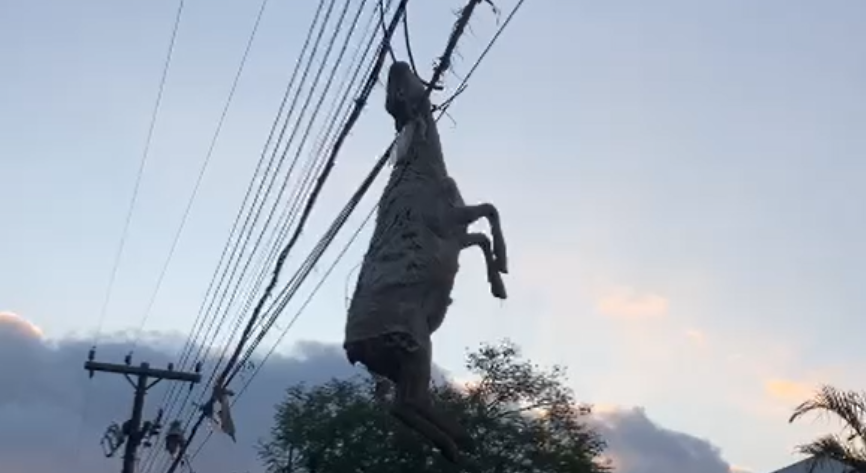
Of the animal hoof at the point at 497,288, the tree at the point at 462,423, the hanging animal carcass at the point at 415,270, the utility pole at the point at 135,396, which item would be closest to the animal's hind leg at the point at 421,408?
the hanging animal carcass at the point at 415,270

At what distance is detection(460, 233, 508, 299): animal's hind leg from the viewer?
36.4ft

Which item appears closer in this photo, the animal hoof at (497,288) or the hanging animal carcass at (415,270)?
the hanging animal carcass at (415,270)

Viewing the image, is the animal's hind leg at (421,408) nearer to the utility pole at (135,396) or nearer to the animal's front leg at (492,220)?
the animal's front leg at (492,220)

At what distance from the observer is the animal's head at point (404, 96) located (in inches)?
449

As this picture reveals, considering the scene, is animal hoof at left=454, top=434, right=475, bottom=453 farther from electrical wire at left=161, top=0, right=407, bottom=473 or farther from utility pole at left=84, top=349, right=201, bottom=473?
utility pole at left=84, top=349, right=201, bottom=473

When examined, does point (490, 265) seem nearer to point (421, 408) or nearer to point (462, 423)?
point (421, 408)

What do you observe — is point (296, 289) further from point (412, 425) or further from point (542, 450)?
point (542, 450)

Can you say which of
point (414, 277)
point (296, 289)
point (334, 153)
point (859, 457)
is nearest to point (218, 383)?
point (296, 289)

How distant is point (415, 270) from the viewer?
Result: 412 inches

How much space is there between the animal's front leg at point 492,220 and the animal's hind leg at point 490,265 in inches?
1.5

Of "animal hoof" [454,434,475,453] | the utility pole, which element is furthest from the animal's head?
the utility pole

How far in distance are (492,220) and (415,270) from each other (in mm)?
897

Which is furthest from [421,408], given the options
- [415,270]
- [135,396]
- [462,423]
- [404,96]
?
[135,396]

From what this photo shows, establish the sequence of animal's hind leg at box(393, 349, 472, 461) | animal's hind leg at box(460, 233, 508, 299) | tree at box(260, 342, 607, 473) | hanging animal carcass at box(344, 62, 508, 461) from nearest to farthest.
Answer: hanging animal carcass at box(344, 62, 508, 461)
animal's hind leg at box(393, 349, 472, 461)
animal's hind leg at box(460, 233, 508, 299)
tree at box(260, 342, 607, 473)
